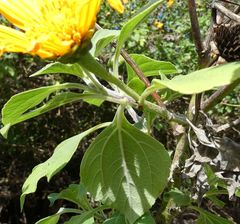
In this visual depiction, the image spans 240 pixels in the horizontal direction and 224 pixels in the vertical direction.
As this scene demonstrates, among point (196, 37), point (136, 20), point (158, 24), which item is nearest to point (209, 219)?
point (196, 37)

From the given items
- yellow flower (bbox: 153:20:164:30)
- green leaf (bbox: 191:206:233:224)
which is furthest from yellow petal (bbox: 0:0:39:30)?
yellow flower (bbox: 153:20:164:30)

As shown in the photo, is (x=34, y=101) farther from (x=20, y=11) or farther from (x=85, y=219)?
(x=85, y=219)

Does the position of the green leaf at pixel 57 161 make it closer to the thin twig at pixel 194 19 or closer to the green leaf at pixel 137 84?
the green leaf at pixel 137 84

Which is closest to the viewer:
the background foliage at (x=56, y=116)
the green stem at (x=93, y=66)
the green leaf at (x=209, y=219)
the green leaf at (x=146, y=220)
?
the green stem at (x=93, y=66)

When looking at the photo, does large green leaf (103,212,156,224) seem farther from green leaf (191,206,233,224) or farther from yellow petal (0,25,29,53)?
yellow petal (0,25,29,53)

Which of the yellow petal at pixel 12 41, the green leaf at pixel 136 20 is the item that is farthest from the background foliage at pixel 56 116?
the yellow petal at pixel 12 41

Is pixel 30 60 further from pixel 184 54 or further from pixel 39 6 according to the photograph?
pixel 39 6
